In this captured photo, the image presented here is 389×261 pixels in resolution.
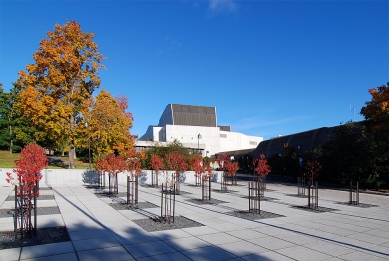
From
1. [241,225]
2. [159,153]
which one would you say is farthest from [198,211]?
[159,153]

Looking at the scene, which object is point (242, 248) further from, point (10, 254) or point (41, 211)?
point (41, 211)

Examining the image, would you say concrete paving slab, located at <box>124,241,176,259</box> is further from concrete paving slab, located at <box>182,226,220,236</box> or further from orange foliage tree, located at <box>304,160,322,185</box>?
orange foliage tree, located at <box>304,160,322,185</box>

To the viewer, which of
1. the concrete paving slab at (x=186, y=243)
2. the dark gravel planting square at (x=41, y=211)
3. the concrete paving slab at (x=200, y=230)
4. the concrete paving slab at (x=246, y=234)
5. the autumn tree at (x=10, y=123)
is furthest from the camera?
the autumn tree at (x=10, y=123)

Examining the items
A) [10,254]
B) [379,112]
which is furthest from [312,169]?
[10,254]

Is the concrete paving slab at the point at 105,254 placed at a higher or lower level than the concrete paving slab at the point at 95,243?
higher

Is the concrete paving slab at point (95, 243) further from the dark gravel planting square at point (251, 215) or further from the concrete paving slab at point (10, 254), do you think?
the dark gravel planting square at point (251, 215)

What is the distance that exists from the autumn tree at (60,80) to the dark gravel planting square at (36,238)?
15.7m

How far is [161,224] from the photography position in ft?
24.9

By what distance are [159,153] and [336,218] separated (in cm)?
1715

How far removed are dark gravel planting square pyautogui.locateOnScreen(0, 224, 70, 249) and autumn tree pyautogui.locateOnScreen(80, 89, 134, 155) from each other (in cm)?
1614

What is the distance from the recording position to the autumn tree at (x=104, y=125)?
2228 centimetres

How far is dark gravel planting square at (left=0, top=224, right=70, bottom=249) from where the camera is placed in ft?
18.8

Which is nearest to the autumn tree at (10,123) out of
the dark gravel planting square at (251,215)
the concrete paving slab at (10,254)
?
the dark gravel planting square at (251,215)

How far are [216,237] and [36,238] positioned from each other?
3.80m
